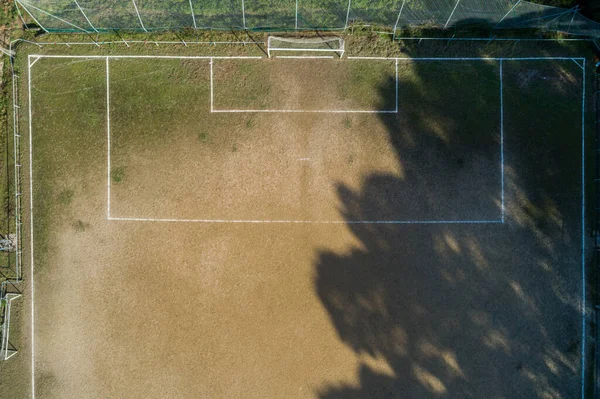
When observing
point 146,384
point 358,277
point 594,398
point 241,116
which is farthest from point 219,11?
point 594,398

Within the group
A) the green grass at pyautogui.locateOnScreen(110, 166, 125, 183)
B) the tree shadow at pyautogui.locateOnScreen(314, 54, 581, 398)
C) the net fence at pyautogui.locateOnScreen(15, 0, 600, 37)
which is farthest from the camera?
the green grass at pyautogui.locateOnScreen(110, 166, 125, 183)

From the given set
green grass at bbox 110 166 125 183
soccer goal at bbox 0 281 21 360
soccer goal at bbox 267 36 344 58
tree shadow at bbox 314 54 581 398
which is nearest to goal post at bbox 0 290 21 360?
soccer goal at bbox 0 281 21 360

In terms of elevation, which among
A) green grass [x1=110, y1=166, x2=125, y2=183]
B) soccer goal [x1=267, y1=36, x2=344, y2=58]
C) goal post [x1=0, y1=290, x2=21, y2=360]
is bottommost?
goal post [x1=0, y1=290, x2=21, y2=360]

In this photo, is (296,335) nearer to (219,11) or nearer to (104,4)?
(219,11)

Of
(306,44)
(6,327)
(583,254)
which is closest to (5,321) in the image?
(6,327)

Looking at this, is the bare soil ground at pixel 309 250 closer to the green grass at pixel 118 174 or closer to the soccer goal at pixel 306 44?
the green grass at pixel 118 174

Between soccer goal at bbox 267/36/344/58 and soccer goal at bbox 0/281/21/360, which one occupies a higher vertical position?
soccer goal at bbox 267/36/344/58

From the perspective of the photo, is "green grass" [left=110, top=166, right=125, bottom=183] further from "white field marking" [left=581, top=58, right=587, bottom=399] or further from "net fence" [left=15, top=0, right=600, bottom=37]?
"white field marking" [left=581, top=58, right=587, bottom=399]

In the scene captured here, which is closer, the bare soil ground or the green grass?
the bare soil ground
